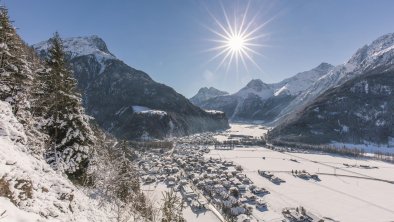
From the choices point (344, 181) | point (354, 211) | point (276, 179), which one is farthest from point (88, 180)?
point (344, 181)

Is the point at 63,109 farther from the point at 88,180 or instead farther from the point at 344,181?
the point at 344,181

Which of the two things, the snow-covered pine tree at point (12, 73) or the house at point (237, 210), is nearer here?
the snow-covered pine tree at point (12, 73)

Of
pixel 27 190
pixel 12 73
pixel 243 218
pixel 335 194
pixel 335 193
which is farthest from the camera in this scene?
pixel 335 193

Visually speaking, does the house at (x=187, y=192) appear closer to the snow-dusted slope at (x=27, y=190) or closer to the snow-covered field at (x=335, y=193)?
the snow-covered field at (x=335, y=193)

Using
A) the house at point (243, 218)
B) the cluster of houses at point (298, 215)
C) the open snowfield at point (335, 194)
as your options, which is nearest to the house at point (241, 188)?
the open snowfield at point (335, 194)

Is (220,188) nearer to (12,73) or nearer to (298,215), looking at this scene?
(298,215)

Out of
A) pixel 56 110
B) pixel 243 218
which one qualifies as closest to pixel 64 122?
pixel 56 110
